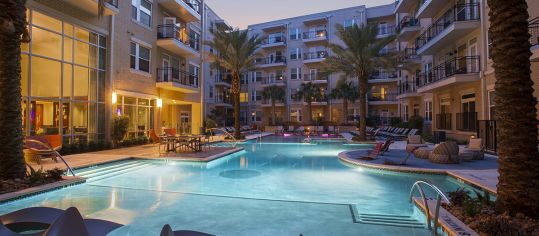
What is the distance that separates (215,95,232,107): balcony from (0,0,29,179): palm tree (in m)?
33.2

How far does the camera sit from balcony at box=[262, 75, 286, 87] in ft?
148

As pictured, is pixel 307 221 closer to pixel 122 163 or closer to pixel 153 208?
pixel 153 208

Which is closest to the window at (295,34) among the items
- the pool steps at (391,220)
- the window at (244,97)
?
the window at (244,97)

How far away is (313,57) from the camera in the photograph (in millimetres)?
43719

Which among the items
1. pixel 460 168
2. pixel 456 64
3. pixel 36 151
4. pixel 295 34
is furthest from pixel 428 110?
pixel 36 151

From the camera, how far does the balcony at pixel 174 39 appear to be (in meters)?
21.5

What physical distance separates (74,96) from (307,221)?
1410 cm

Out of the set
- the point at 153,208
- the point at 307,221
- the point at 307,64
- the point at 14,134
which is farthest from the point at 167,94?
the point at 307,64

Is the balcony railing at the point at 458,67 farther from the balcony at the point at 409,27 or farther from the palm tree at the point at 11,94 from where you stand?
the palm tree at the point at 11,94

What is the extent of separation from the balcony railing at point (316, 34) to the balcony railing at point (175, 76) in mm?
22593

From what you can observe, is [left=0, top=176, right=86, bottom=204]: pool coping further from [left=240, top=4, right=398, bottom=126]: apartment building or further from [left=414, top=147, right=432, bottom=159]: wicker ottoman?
[left=240, top=4, right=398, bottom=126]: apartment building

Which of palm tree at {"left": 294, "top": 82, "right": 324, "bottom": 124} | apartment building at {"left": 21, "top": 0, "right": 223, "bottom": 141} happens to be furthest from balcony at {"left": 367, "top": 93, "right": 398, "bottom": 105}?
apartment building at {"left": 21, "top": 0, "right": 223, "bottom": 141}

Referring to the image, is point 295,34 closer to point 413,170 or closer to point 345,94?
point 345,94

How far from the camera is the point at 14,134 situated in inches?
281
